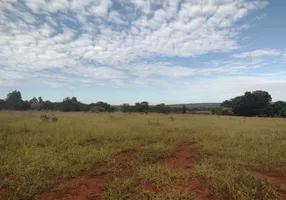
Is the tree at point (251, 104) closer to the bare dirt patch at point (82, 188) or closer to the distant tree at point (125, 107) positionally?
the distant tree at point (125, 107)

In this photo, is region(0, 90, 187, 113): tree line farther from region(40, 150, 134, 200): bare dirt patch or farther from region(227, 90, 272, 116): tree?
region(40, 150, 134, 200): bare dirt patch

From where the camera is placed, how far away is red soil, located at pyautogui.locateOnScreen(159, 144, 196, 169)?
7058 mm

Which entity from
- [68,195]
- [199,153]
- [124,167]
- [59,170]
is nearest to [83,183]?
[68,195]

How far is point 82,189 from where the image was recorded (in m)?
5.16

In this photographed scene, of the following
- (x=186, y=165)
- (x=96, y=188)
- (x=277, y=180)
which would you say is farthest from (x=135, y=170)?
(x=277, y=180)

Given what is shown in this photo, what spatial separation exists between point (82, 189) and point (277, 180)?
477cm

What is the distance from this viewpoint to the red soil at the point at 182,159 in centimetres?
706

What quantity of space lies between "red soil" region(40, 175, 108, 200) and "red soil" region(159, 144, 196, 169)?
2256mm

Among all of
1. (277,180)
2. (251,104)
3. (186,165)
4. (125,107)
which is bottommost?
(277,180)

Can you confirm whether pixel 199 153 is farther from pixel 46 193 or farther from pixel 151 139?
pixel 46 193

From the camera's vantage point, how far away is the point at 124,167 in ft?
22.1

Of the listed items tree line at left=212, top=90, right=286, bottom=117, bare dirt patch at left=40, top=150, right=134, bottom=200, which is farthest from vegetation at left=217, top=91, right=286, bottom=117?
bare dirt patch at left=40, top=150, right=134, bottom=200

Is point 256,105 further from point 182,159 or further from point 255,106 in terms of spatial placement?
point 182,159

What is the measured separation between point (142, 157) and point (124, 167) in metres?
1.10
